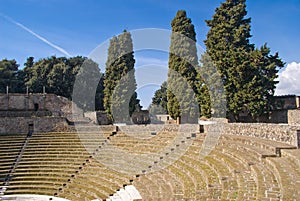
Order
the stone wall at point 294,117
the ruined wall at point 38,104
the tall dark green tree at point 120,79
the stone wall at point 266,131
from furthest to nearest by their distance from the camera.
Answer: the ruined wall at point 38,104, the tall dark green tree at point 120,79, the stone wall at point 294,117, the stone wall at point 266,131

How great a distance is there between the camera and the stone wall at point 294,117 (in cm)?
1720

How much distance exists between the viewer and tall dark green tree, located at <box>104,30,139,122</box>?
2503 cm

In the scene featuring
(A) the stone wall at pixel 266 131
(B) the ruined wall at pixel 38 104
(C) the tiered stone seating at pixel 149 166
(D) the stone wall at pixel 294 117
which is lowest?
(C) the tiered stone seating at pixel 149 166

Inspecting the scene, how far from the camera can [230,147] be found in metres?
10.7

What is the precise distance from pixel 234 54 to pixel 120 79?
10755 mm

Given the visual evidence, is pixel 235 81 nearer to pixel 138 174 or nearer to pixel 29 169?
pixel 138 174

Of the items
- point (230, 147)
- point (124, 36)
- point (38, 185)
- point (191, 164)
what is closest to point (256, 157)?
point (230, 147)

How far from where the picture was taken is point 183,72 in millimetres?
22172

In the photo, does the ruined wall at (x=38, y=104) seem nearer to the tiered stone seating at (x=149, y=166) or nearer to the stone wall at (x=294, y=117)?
the tiered stone seating at (x=149, y=166)

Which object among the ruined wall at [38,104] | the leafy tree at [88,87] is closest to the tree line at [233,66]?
the ruined wall at [38,104]

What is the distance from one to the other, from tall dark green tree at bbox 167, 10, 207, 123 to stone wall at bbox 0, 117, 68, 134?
967 cm

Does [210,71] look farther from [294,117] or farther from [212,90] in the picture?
[294,117]

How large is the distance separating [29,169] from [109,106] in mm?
10562

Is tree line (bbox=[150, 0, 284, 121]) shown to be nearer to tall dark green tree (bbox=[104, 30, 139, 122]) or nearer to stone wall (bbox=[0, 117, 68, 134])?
tall dark green tree (bbox=[104, 30, 139, 122])
